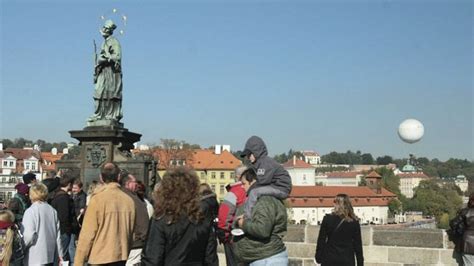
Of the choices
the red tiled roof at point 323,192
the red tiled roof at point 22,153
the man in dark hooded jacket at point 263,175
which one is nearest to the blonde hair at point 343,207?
the man in dark hooded jacket at point 263,175

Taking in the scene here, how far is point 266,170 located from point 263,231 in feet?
1.77

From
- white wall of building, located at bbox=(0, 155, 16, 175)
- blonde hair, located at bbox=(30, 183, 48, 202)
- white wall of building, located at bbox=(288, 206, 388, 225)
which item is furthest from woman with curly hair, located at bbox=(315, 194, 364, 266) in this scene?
white wall of building, located at bbox=(288, 206, 388, 225)

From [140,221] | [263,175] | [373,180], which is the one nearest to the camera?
[263,175]

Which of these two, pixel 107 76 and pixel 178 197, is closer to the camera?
pixel 178 197

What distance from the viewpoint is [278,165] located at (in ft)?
17.5

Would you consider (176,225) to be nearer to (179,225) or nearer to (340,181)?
(179,225)

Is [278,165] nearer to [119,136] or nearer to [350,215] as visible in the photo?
[350,215]

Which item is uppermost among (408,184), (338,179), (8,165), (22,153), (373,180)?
(22,153)

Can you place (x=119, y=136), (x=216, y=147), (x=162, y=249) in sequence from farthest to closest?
(x=216, y=147)
(x=119, y=136)
(x=162, y=249)

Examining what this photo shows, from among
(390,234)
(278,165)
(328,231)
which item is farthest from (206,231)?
(390,234)

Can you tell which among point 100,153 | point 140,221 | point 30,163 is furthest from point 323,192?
point 140,221

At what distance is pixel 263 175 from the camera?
5246 mm

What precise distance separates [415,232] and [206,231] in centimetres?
502

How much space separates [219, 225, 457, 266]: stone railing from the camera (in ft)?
28.1
